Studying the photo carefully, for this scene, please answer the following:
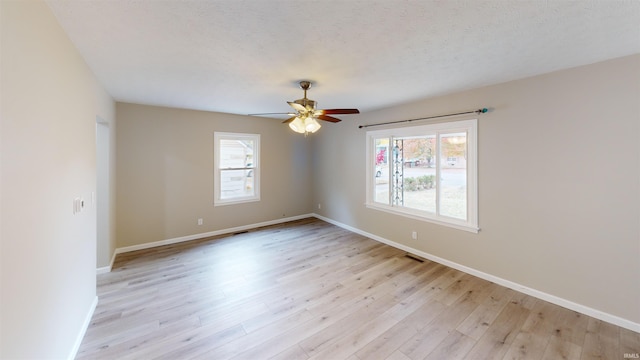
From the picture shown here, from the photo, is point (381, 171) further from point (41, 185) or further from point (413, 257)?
point (41, 185)

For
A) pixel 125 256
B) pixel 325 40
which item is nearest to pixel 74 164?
pixel 325 40

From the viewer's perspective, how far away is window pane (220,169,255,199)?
517 centimetres

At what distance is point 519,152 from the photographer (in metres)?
2.90

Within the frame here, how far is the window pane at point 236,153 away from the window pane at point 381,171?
8.96ft

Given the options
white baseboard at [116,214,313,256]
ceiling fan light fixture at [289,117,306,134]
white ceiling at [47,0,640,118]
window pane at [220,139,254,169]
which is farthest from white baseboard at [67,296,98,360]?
window pane at [220,139,254,169]

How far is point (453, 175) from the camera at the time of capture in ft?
11.8

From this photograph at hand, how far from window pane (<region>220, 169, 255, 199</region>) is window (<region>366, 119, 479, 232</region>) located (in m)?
2.62

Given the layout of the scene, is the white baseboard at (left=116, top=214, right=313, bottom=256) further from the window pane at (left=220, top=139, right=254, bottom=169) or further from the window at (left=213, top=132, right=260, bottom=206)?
the window pane at (left=220, top=139, right=254, bottom=169)

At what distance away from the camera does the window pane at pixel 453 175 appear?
3480 millimetres

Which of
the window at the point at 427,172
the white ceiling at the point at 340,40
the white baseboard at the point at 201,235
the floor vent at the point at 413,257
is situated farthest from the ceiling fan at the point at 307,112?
the white baseboard at the point at 201,235

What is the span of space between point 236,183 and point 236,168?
1.07 feet

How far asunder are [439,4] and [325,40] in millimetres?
813

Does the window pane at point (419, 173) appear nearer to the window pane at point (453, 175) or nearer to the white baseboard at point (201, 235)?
the window pane at point (453, 175)

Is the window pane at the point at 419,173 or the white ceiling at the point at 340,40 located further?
the window pane at the point at 419,173
